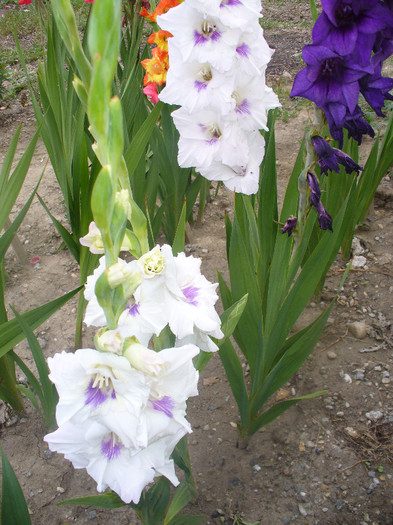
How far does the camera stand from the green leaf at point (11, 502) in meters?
1.05

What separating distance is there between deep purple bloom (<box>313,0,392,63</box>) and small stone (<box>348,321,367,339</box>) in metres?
1.28

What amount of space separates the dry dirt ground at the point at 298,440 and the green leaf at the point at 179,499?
21 centimetres

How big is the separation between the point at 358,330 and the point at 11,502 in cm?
151

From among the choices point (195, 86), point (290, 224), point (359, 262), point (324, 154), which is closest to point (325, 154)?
point (324, 154)

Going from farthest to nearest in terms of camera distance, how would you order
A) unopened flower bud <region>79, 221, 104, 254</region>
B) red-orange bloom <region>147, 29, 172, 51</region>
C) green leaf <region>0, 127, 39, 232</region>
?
red-orange bloom <region>147, 29, 172, 51</region>, green leaf <region>0, 127, 39, 232</region>, unopened flower bud <region>79, 221, 104, 254</region>

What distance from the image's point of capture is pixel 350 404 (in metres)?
1.80

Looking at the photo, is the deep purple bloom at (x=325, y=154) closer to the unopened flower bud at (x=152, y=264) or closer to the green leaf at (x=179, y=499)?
the unopened flower bud at (x=152, y=264)

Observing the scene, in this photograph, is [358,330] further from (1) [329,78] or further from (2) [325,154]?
(1) [329,78]

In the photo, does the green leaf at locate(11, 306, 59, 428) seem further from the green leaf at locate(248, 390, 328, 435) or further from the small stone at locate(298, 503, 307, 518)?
the small stone at locate(298, 503, 307, 518)

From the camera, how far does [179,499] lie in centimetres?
127

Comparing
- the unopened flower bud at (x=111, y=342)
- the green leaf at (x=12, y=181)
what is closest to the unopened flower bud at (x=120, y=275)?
the unopened flower bud at (x=111, y=342)

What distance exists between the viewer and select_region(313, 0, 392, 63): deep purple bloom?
1.01 metres

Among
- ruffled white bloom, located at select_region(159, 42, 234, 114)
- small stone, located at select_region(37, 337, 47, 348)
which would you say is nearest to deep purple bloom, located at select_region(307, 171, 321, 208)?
ruffled white bloom, located at select_region(159, 42, 234, 114)

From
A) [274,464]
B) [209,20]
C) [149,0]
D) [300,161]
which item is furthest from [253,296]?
[149,0]
